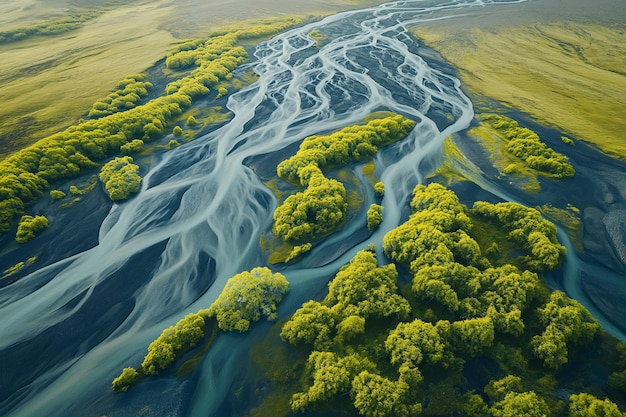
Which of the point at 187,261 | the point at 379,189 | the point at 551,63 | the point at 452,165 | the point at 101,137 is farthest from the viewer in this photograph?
the point at 551,63

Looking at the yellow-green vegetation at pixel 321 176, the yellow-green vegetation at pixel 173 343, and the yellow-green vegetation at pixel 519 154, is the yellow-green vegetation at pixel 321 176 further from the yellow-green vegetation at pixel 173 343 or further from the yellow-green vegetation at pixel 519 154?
the yellow-green vegetation at pixel 519 154

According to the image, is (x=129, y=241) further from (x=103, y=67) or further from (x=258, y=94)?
(x=103, y=67)

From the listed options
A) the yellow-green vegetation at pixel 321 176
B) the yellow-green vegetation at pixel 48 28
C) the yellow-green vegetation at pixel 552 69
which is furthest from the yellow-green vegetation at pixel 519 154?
the yellow-green vegetation at pixel 48 28

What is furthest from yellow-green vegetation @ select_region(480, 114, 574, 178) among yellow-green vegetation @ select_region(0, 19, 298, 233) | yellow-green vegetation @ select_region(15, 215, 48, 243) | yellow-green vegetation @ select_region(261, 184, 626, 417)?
yellow-green vegetation @ select_region(15, 215, 48, 243)

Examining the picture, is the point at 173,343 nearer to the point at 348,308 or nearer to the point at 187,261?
the point at 187,261

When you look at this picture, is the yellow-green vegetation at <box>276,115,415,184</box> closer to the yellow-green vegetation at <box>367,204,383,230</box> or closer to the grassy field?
the yellow-green vegetation at <box>367,204,383,230</box>

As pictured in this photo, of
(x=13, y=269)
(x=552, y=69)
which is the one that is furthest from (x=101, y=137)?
(x=552, y=69)
